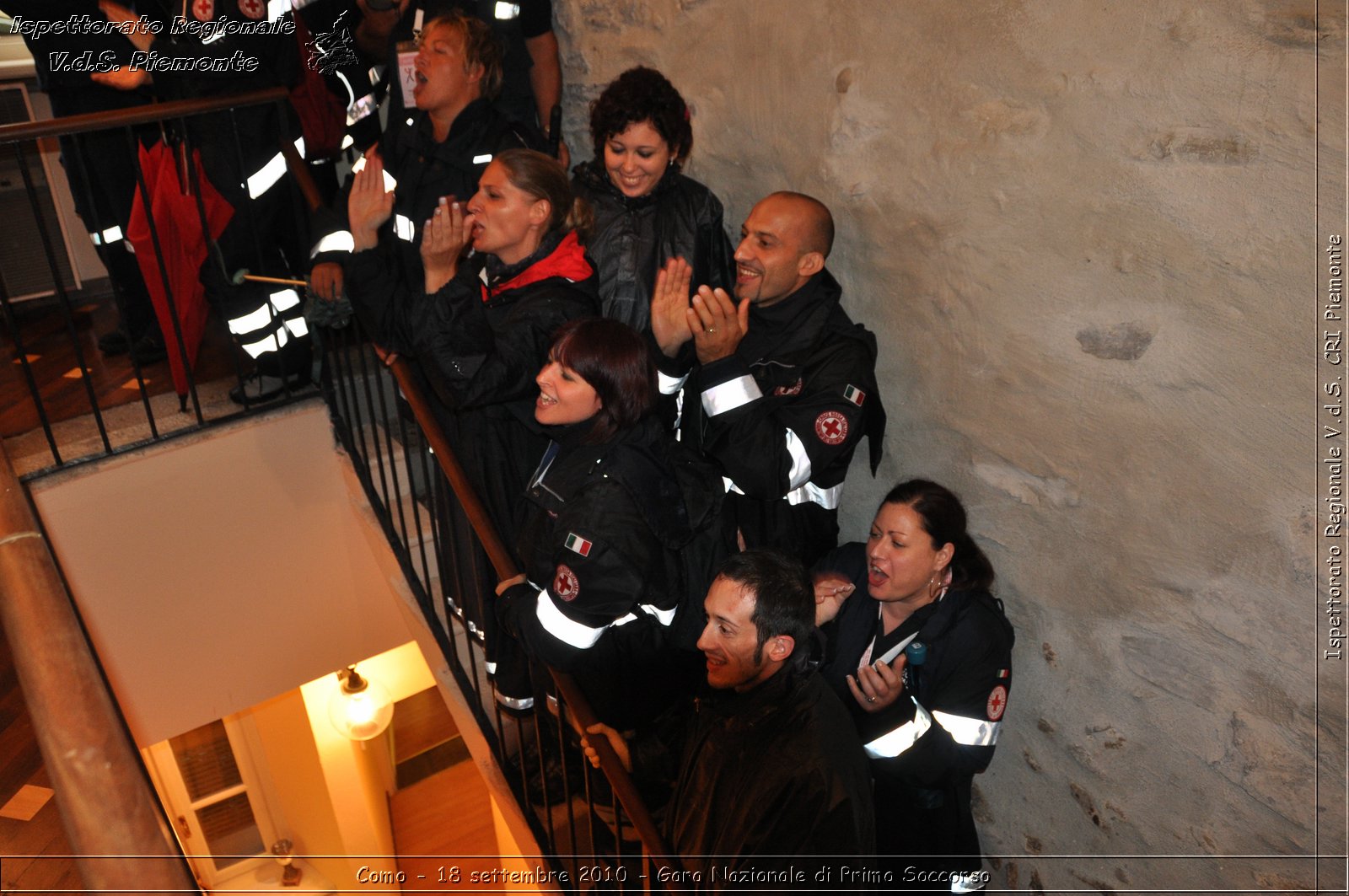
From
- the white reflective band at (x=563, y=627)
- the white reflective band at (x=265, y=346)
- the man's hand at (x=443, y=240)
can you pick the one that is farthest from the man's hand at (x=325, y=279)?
the white reflective band at (x=563, y=627)

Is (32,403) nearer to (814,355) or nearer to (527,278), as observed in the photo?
(527,278)

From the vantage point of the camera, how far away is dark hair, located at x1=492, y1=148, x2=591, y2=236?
2.36 m

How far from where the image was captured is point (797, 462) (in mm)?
2189

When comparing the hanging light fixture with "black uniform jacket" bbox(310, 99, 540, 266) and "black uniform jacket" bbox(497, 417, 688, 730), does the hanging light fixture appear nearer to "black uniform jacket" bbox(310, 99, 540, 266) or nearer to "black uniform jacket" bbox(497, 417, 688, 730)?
"black uniform jacket" bbox(310, 99, 540, 266)

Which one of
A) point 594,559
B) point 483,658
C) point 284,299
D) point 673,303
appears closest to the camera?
point 594,559

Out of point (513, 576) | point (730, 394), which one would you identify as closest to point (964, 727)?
point (730, 394)

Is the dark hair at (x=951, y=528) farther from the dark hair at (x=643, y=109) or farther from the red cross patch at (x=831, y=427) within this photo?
the dark hair at (x=643, y=109)

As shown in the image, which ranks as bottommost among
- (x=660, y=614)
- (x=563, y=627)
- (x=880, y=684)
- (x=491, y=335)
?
(x=880, y=684)

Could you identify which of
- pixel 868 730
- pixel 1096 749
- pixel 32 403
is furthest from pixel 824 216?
pixel 32 403

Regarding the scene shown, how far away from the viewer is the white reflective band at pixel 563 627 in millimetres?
1985

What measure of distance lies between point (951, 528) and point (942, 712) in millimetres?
421

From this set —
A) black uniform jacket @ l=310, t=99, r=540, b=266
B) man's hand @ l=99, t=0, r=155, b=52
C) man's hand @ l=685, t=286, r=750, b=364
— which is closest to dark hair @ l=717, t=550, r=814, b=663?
man's hand @ l=685, t=286, r=750, b=364

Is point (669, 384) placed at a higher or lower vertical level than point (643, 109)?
lower

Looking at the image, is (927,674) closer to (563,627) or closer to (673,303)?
(563,627)
